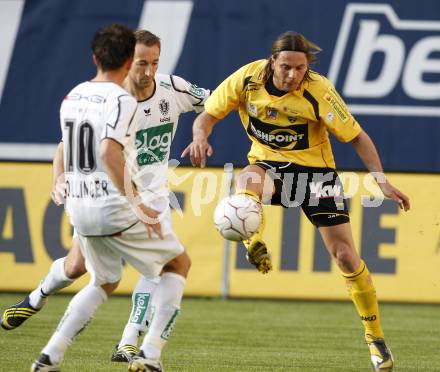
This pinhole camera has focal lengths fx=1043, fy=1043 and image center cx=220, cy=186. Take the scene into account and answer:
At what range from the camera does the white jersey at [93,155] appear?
206 inches

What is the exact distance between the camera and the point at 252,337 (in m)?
8.40

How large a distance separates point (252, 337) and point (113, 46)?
3.82m

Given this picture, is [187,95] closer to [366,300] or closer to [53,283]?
[53,283]

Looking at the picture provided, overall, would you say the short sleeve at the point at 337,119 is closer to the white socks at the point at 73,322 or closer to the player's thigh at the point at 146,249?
the player's thigh at the point at 146,249

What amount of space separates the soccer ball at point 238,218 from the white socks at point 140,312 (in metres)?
0.57

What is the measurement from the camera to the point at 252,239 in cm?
687

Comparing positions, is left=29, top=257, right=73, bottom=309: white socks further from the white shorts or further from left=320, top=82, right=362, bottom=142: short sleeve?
left=320, top=82, right=362, bottom=142: short sleeve

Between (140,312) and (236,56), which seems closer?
(140,312)

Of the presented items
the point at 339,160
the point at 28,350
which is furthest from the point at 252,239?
the point at 339,160

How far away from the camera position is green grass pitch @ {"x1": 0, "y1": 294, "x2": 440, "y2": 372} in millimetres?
6762

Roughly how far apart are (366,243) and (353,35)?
3244mm

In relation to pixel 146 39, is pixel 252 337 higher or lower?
lower

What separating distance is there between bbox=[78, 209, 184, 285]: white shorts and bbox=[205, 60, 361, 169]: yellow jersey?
1742mm

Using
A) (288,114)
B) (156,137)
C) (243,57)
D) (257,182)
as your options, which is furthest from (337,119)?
(243,57)
